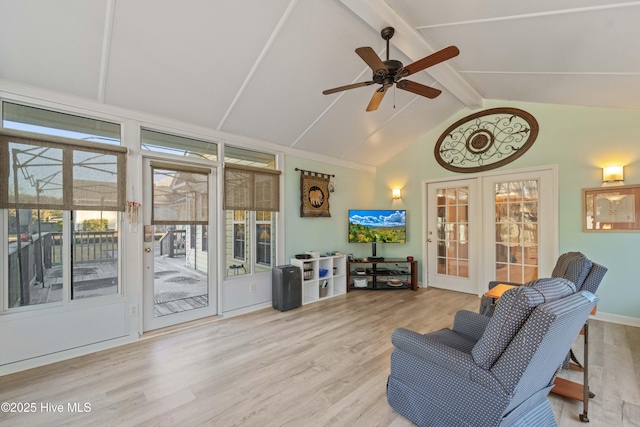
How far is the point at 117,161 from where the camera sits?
9.64 ft

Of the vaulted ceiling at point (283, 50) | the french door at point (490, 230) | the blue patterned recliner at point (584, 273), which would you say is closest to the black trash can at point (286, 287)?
the vaulted ceiling at point (283, 50)

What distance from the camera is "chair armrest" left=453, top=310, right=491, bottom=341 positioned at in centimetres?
216

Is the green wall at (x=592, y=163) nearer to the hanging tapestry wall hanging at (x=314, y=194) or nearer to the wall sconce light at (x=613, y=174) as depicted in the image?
the wall sconce light at (x=613, y=174)

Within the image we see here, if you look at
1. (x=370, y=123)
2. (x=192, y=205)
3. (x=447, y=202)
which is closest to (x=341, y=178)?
(x=370, y=123)

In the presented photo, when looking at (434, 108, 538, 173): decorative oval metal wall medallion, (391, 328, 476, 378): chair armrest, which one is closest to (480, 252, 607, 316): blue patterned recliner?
(391, 328, 476, 378): chair armrest

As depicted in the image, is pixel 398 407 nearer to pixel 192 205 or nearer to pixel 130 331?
pixel 130 331

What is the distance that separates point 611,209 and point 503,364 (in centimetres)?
360

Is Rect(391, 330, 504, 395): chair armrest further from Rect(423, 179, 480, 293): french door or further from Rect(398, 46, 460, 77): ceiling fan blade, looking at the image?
Rect(423, 179, 480, 293): french door

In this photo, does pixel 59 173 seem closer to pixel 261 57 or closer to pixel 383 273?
pixel 261 57

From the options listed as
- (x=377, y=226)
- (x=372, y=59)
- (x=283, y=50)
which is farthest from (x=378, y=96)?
(x=377, y=226)

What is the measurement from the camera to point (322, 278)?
4695 mm

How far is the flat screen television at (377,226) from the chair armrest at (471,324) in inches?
117

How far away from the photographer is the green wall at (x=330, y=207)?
4.52 meters

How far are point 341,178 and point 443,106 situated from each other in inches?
81.9
